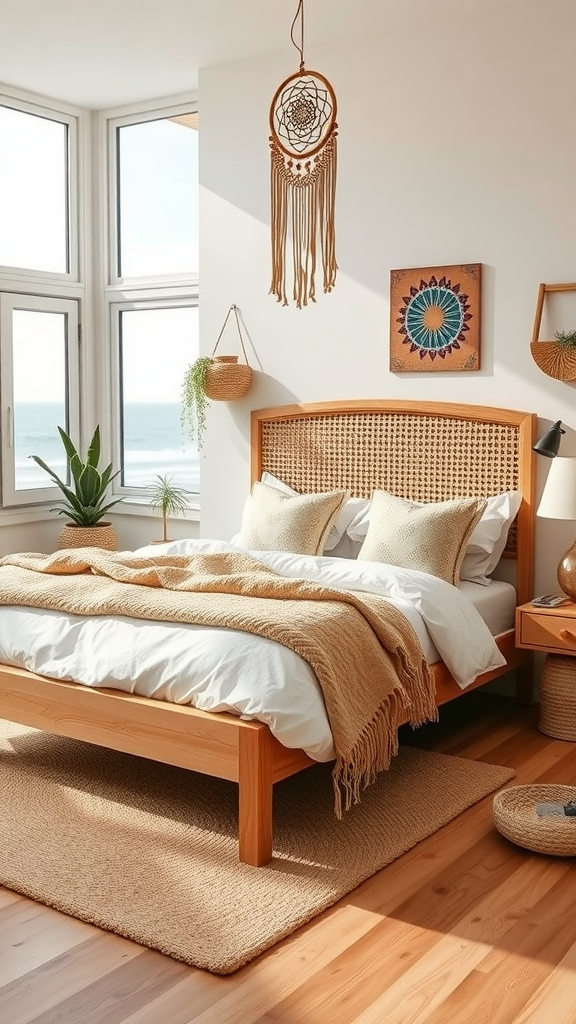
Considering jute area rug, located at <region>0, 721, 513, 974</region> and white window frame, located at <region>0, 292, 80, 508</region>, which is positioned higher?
white window frame, located at <region>0, 292, 80, 508</region>

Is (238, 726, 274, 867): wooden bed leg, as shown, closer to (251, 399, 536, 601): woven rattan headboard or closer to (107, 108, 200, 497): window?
(251, 399, 536, 601): woven rattan headboard

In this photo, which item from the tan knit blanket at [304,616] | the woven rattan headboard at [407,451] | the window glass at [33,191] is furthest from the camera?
the window glass at [33,191]

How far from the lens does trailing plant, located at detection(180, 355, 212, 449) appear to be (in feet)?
17.2

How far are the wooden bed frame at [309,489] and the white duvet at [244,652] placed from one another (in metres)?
0.06

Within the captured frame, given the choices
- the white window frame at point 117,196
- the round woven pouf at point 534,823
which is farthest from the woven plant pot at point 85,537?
the round woven pouf at point 534,823

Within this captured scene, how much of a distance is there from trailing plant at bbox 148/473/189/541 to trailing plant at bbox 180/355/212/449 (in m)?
0.32

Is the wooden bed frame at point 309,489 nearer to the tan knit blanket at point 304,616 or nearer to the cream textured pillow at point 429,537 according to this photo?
the tan knit blanket at point 304,616

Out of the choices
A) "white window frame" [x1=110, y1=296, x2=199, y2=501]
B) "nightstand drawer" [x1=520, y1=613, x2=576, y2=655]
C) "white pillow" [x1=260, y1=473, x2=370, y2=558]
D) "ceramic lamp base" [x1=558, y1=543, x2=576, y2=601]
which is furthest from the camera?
"white window frame" [x1=110, y1=296, x2=199, y2=501]

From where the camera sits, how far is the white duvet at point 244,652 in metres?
2.99

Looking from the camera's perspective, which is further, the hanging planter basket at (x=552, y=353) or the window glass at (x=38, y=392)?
the window glass at (x=38, y=392)

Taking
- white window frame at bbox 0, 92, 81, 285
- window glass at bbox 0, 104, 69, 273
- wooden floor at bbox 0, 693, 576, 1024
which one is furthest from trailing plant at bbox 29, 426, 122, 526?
wooden floor at bbox 0, 693, 576, 1024

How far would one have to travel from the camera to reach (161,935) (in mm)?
2539

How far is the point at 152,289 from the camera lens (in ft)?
19.5

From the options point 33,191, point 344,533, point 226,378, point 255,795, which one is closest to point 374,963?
point 255,795
